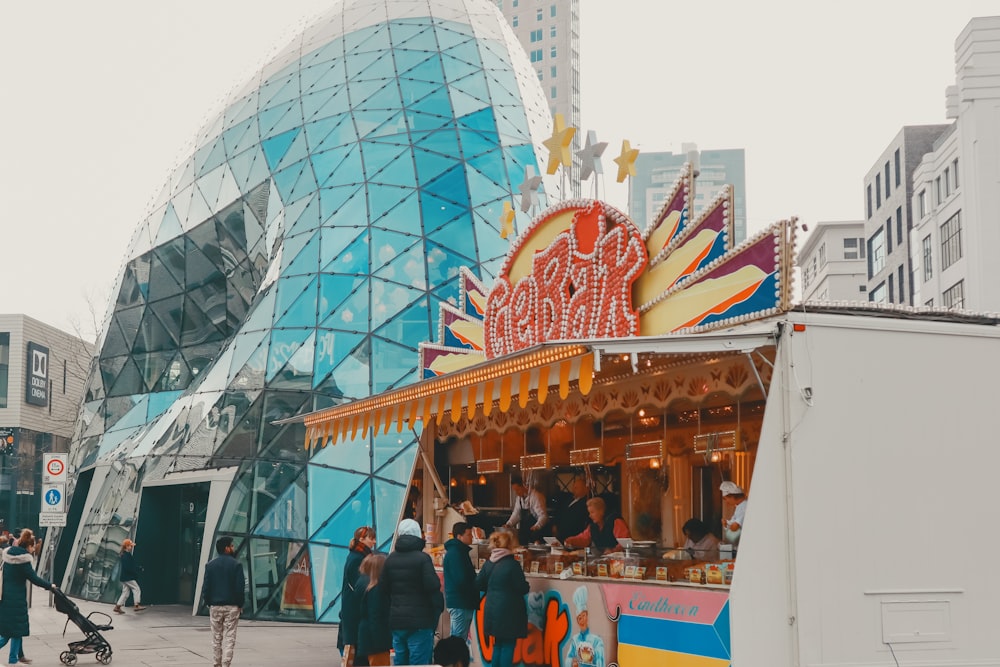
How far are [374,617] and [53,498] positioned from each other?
40.7 feet

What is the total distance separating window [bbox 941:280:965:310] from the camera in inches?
2077

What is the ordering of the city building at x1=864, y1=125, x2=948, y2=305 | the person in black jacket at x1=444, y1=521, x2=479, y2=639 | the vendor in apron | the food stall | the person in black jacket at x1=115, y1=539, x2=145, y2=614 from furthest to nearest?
the city building at x1=864, y1=125, x2=948, y2=305, the person in black jacket at x1=115, y1=539, x2=145, y2=614, the vendor in apron, the person in black jacket at x1=444, y1=521, x2=479, y2=639, the food stall

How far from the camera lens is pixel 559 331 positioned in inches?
521

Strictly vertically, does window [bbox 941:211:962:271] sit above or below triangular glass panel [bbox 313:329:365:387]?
above

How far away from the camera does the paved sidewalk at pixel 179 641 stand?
15469 millimetres

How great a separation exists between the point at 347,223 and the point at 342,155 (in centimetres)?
208

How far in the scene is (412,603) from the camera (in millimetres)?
11414

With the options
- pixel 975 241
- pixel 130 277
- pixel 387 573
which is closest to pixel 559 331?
pixel 387 573

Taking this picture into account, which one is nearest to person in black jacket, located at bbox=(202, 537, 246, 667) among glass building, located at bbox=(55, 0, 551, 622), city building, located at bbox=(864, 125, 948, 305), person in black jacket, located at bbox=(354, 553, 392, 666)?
person in black jacket, located at bbox=(354, 553, 392, 666)

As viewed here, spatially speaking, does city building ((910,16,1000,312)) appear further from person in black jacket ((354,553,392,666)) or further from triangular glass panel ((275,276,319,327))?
person in black jacket ((354,553,392,666))

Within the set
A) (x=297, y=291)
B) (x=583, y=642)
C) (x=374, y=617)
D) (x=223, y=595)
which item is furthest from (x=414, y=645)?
(x=297, y=291)

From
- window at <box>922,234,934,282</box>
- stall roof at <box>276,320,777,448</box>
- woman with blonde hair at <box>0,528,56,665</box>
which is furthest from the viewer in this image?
window at <box>922,234,934,282</box>

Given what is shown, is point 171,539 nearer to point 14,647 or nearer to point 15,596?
point 14,647

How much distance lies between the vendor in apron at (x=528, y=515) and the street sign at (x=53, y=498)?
1085 cm
